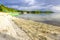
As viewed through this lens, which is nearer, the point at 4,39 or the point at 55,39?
the point at 4,39

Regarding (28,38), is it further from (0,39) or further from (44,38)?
(0,39)

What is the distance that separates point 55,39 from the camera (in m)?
8.09

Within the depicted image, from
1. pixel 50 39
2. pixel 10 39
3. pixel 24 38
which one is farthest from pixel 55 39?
pixel 10 39

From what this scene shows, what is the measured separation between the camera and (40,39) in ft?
25.8

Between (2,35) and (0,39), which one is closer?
(0,39)

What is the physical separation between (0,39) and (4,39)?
16 cm

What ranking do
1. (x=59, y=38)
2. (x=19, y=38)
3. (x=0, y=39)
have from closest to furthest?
(x=0, y=39), (x=19, y=38), (x=59, y=38)

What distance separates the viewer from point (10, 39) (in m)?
7.32

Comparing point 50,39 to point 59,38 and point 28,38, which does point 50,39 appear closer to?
point 59,38

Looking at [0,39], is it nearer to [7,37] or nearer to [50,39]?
[7,37]

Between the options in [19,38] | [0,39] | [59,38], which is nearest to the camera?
[0,39]

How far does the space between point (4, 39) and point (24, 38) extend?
102 centimetres

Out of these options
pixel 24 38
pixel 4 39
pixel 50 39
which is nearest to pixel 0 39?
pixel 4 39

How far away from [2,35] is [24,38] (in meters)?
0.96
